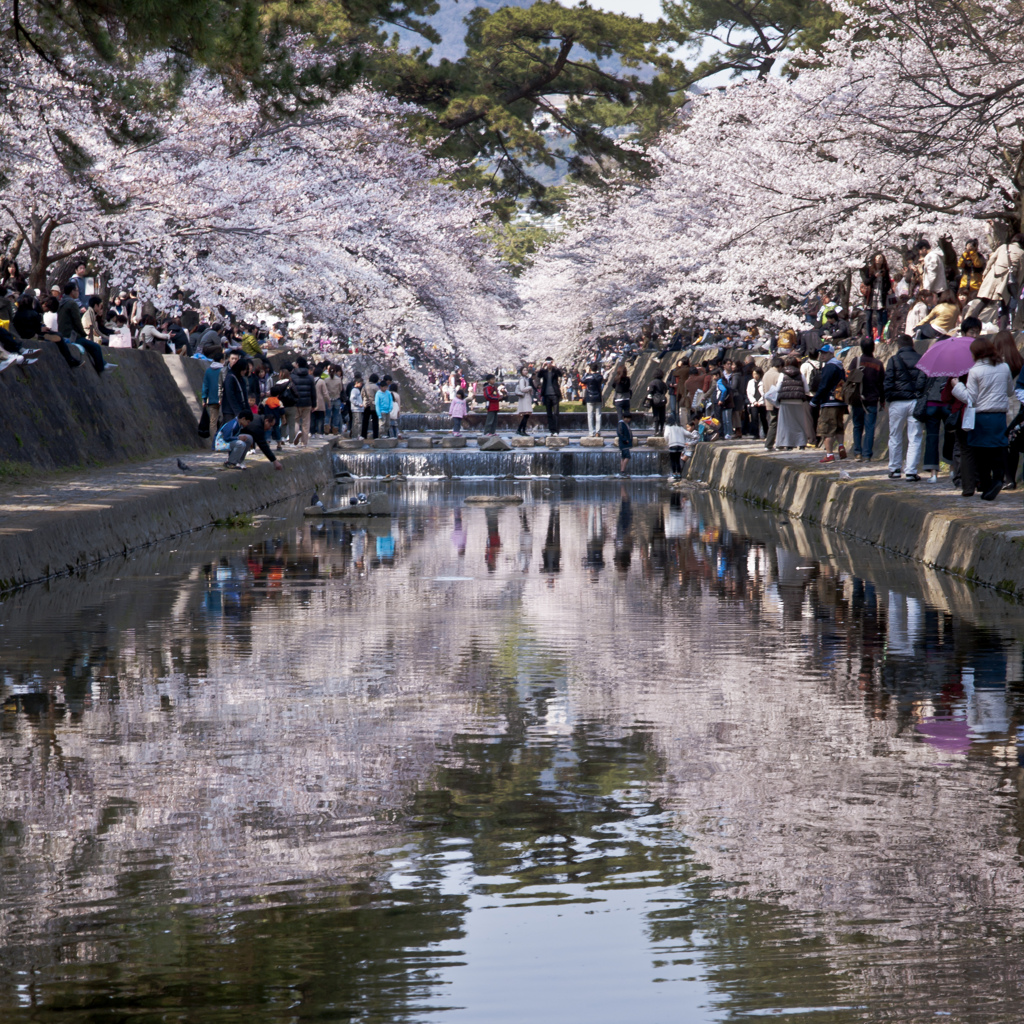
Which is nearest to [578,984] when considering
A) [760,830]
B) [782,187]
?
[760,830]

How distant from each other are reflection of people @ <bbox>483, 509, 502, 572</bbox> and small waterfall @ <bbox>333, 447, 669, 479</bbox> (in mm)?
12387

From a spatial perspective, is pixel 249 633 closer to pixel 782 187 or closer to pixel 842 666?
pixel 842 666

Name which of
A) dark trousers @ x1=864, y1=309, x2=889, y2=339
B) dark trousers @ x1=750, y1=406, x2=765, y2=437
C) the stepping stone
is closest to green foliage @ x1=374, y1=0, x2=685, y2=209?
the stepping stone

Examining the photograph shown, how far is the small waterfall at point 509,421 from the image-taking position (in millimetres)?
52625

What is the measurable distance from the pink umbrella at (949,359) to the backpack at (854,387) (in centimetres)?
573

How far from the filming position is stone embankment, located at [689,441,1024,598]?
13.5m

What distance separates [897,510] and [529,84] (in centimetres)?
3933

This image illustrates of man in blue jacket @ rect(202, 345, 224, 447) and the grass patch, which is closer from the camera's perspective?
the grass patch

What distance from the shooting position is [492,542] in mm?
18922

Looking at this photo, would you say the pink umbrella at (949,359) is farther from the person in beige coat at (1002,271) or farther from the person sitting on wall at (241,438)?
the person sitting on wall at (241,438)

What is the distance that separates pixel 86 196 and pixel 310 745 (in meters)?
23.9

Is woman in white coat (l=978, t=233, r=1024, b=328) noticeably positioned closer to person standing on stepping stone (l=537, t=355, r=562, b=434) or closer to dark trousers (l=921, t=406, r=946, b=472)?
dark trousers (l=921, t=406, r=946, b=472)

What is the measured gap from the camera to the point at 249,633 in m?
10.9

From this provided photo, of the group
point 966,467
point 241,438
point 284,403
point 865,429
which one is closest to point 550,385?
point 284,403
